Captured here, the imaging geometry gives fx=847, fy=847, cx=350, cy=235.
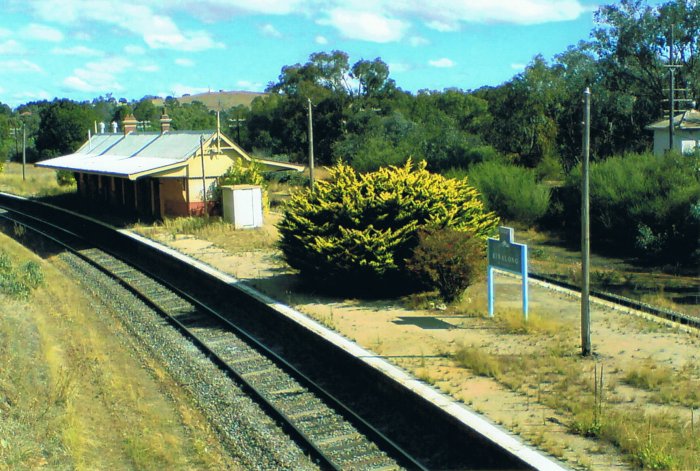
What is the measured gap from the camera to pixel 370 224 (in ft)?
59.9

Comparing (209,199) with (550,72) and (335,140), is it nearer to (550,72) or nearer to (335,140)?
(550,72)

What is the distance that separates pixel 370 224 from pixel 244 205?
13161 mm

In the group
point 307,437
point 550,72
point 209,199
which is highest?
point 550,72

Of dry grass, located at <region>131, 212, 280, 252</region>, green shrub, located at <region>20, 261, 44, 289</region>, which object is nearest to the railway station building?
dry grass, located at <region>131, 212, 280, 252</region>

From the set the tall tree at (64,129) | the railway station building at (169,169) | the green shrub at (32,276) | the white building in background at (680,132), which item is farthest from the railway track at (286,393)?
the tall tree at (64,129)

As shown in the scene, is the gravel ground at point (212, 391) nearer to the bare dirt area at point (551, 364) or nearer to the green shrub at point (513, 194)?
the bare dirt area at point (551, 364)

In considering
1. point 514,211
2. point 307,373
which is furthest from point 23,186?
point 307,373

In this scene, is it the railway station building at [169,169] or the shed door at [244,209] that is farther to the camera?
the railway station building at [169,169]

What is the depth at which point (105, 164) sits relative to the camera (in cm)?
3872

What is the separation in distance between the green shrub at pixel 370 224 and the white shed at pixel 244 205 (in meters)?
11.1

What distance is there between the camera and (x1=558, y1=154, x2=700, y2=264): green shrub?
80.2ft

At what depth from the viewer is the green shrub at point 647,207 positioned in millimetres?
24453

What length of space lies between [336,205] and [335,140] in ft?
137

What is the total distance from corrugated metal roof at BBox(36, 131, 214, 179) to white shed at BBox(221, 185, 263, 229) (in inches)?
→ 120
